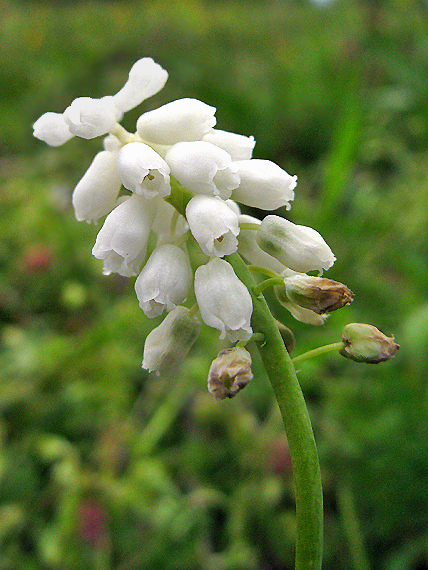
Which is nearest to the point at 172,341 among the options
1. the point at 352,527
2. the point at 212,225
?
the point at 212,225

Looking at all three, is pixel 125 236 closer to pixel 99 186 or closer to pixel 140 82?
pixel 99 186

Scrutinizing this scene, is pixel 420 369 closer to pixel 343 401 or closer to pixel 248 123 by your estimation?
pixel 343 401

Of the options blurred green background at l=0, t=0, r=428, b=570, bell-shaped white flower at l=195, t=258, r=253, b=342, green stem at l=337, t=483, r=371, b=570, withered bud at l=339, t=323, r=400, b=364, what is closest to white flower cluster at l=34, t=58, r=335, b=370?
bell-shaped white flower at l=195, t=258, r=253, b=342

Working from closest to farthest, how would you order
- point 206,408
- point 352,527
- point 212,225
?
point 212,225
point 352,527
point 206,408

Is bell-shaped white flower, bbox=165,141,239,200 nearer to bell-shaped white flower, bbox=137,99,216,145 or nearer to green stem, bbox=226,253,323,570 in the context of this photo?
bell-shaped white flower, bbox=137,99,216,145

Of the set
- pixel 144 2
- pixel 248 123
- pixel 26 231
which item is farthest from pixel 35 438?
pixel 144 2

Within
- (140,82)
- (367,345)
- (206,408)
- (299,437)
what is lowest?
(206,408)

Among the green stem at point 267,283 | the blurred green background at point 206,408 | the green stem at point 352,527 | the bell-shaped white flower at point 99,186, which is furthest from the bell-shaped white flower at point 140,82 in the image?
the green stem at point 352,527
